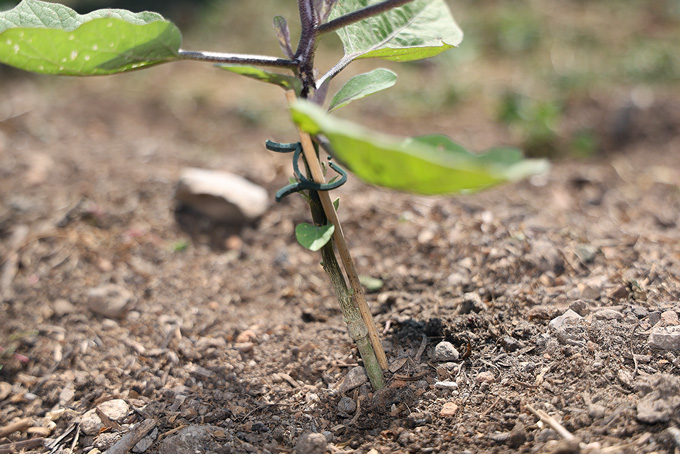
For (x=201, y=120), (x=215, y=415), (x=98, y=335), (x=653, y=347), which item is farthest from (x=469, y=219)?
(x=201, y=120)

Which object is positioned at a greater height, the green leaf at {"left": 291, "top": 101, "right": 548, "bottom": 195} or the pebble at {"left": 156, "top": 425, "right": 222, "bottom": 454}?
the green leaf at {"left": 291, "top": 101, "right": 548, "bottom": 195}

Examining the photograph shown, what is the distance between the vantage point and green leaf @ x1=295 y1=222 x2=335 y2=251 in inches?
44.4

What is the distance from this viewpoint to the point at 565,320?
1.43 metres

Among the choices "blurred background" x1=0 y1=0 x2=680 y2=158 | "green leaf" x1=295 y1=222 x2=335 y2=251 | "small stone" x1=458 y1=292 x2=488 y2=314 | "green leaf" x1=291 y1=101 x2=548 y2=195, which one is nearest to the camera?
"green leaf" x1=291 y1=101 x2=548 y2=195

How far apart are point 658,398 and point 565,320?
1.01 feet

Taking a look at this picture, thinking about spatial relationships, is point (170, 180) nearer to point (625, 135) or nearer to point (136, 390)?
point (136, 390)

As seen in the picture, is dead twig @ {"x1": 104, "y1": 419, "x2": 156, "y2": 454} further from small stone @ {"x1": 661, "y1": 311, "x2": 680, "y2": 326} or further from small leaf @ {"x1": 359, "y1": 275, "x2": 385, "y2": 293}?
small stone @ {"x1": 661, "y1": 311, "x2": 680, "y2": 326}

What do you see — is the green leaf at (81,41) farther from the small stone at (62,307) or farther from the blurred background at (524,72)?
the blurred background at (524,72)

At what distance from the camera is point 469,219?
2068 millimetres

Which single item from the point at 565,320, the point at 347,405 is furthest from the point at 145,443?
the point at 565,320

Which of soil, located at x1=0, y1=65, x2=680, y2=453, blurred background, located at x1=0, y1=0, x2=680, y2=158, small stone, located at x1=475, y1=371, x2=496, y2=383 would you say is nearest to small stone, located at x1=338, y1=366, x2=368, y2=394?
soil, located at x1=0, y1=65, x2=680, y2=453

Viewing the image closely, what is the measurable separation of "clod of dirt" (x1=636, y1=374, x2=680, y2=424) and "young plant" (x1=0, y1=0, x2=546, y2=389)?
56 cm

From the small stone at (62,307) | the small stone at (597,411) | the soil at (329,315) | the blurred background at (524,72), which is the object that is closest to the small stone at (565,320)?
the soil at (329,315)

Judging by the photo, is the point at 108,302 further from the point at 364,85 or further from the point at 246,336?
the point at 364,85
